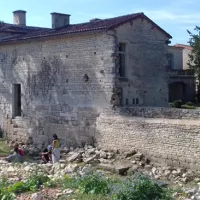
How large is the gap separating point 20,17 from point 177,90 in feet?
46.0

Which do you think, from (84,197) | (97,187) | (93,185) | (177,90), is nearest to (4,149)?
(93,185)

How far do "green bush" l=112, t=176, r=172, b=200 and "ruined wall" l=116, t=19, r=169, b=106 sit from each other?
328 inches

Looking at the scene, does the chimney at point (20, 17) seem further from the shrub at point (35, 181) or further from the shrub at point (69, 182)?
the shrub at point (69, 182)

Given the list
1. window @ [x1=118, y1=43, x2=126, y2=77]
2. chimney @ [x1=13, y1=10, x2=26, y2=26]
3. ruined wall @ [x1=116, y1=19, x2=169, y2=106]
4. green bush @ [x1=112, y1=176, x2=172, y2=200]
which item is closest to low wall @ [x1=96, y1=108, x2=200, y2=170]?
ruined wall @ [x1=116, y1=19, x2=169, y2=106]

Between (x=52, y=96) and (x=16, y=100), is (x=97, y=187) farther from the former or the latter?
(x=16, y=100)

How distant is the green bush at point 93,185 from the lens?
9283 millimetres

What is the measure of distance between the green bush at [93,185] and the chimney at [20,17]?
19.2 m

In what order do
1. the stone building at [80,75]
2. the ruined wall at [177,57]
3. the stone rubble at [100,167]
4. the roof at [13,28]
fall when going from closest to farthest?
the stone rubble at [100,167] → the stone building at [80,75] → the roof at [13,28] → the ruined wall at [177,57]

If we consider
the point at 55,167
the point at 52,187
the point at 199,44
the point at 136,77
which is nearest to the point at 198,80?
the point at 199,44

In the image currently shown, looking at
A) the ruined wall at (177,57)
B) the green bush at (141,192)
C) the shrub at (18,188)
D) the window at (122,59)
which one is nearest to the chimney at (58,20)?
the window at (122,59)

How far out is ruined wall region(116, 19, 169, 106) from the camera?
17.3 metres

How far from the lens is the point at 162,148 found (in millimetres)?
14328

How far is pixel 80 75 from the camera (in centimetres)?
1755

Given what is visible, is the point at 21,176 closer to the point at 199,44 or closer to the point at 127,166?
the point at 127,166
